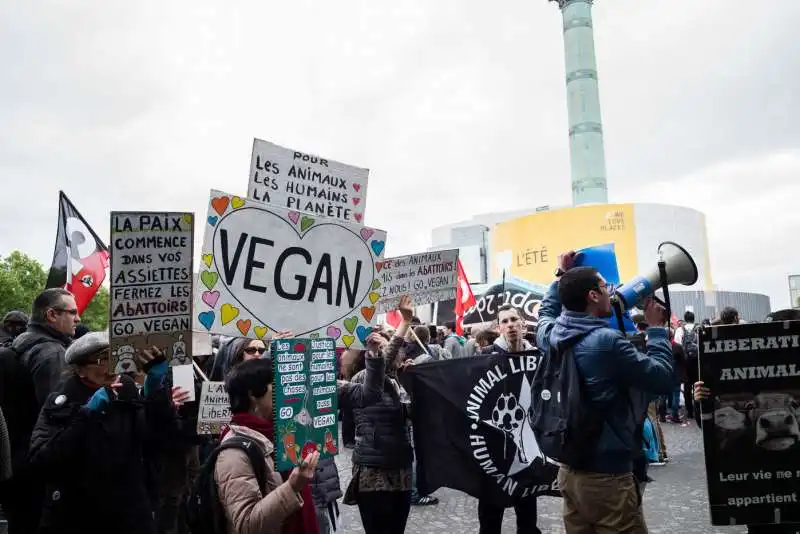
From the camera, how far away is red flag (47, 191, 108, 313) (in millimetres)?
6719

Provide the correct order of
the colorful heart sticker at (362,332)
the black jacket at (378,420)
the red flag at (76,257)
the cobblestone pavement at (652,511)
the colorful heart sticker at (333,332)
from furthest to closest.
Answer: the red flag at (76,257)
the cobblestone pavement at (652,511)
the black jacket at (378,420)
the colorful heart sticker at (362,332)
the colorful heart sticker at (333,332)

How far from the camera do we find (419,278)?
5.86 metres

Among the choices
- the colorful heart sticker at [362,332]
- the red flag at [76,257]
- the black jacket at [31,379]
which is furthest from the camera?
the red flag at [76,257]

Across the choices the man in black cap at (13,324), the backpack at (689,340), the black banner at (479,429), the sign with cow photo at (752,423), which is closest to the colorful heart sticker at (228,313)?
the black banner at (479,429)

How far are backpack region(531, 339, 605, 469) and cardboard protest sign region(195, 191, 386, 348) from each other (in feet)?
3.77

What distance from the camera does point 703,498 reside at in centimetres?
700

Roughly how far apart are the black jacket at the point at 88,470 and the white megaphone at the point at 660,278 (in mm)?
2779

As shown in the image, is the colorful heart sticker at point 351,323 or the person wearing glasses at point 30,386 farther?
the person wearing glasses at point 30,386

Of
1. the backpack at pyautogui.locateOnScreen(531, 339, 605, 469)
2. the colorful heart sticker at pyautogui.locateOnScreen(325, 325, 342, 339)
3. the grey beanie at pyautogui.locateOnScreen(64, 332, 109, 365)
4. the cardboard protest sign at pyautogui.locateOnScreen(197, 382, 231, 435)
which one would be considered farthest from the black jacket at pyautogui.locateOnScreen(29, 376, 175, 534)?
the backpack at pyautogui.locateOnScreen(531, 339, 605, 469)

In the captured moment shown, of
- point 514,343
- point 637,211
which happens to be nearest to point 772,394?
point 514,343

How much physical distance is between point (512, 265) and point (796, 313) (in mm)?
44302

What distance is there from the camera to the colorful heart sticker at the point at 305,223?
154 inches

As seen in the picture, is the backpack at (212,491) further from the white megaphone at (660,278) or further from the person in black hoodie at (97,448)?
the white megaphone at (660,278)

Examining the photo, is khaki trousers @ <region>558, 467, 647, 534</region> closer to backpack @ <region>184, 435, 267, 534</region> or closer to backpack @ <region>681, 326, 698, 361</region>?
backpack @ <region>184, 435, 267, 534</region>
